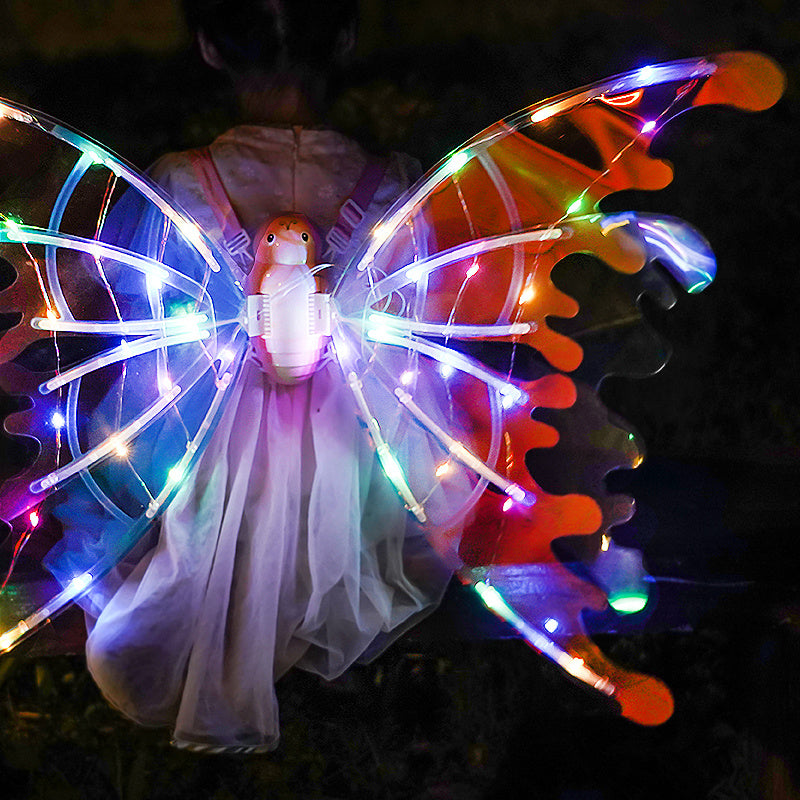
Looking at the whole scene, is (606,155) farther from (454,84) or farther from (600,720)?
(600,720)

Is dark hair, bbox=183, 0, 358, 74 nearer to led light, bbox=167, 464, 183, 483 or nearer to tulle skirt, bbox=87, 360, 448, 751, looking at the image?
tulle skirt, bbox=87, 360, 448, 751

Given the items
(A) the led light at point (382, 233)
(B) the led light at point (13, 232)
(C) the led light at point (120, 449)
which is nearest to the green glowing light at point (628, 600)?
(A) the led light at point (382, 233)

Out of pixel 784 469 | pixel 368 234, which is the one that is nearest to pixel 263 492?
pixel 368 234

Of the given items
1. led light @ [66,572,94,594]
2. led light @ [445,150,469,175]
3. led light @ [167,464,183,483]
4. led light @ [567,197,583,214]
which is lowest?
led light @ [66,572,94,594]

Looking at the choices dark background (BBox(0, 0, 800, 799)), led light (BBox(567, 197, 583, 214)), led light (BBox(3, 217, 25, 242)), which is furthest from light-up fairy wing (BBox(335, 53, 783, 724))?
led light (BBox(3, 217, 25, 242))

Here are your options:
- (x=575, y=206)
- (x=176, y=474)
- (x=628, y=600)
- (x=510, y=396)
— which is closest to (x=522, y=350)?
(x=510, y=396)

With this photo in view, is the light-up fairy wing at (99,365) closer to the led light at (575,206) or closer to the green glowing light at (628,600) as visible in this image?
the led light at (575,206)
